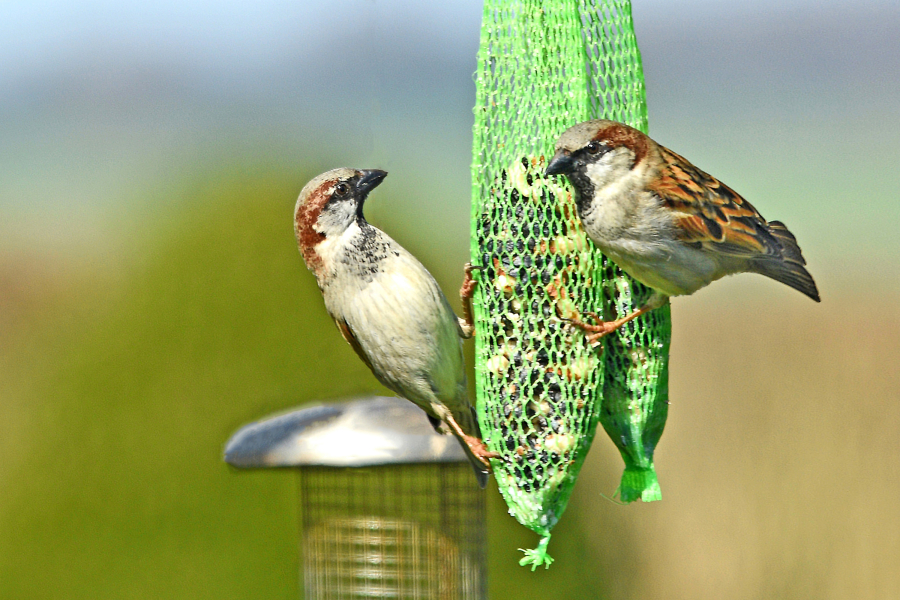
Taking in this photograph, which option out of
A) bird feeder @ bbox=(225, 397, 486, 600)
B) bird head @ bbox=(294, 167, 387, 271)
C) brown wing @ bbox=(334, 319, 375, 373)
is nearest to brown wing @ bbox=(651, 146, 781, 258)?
bird head @ bbox=(294, 167, 387, 271)

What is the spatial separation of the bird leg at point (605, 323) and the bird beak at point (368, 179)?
78 cm

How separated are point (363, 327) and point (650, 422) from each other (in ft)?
3.05

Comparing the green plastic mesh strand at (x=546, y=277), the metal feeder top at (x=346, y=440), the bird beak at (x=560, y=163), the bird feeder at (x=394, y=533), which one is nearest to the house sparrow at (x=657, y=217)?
the bird beak at (x=560, y=163)

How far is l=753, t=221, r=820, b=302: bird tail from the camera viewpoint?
2408 mm

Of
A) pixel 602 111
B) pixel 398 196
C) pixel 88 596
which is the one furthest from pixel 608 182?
pixel 88 596

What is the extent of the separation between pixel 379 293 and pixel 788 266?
122 centimetres

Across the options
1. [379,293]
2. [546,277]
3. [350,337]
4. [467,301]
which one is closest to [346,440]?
[350,337]

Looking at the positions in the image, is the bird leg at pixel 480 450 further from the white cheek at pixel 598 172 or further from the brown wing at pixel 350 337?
the white cheek at pixel 598 172

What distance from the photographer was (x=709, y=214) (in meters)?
2.31

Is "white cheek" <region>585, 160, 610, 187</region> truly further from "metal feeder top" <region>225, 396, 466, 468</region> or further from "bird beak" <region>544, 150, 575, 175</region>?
"metal feeder top" <region>225, 396, 466, 468</region>

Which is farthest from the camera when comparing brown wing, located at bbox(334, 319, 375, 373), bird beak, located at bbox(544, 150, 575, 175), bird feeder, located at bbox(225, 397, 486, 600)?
bird feeder, located at bbox(225, 397, 486, 600)

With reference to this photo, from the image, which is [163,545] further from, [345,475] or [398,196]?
[398,196]

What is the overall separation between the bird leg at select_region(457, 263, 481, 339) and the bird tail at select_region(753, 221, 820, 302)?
829 mm

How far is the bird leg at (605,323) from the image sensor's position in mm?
2297
